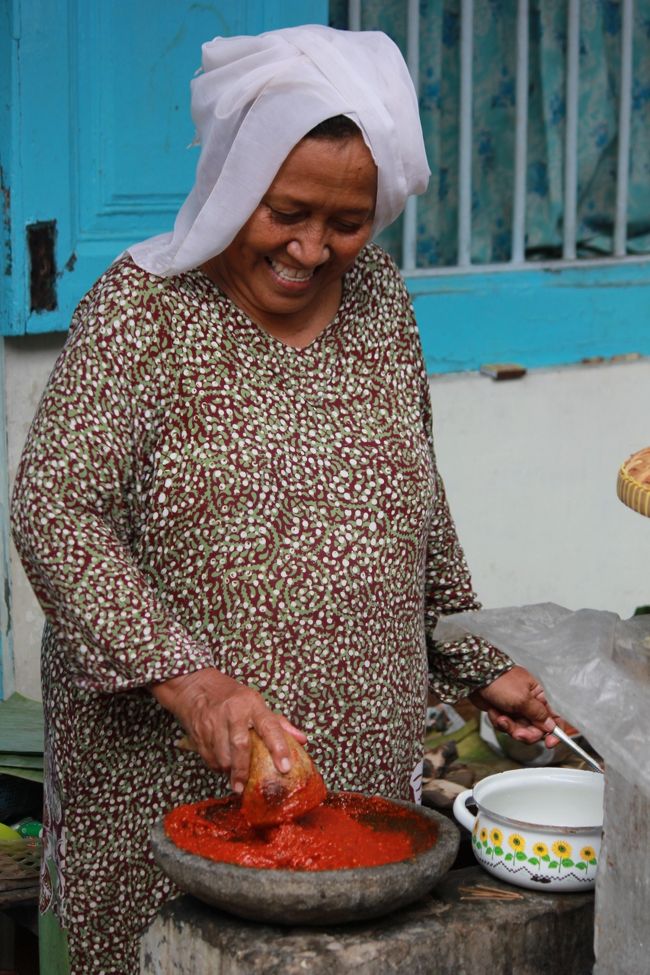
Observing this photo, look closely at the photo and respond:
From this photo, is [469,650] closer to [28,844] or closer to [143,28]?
[28,844]

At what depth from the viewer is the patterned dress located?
2.22 metres

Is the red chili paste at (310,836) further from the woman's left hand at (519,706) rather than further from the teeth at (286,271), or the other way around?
the teeth at (286,271)

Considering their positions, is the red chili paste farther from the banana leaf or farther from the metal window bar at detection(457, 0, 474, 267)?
the metal window bar at detection(457, 0, 474, 267)

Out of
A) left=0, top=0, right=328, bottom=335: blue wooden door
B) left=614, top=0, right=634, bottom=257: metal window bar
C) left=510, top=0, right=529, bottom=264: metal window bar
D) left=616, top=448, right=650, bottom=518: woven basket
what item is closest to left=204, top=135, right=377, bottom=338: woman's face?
left=616, top=448, right=650, bottom=518: woven basket

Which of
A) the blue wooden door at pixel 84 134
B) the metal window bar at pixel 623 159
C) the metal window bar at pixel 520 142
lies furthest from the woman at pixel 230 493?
the metal window bar at pixel 623 159

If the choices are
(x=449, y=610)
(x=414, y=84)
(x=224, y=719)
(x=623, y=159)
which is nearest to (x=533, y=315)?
(x=623, y=159)

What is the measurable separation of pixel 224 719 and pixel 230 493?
14.9 inches

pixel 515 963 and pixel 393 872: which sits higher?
pixel 393 872

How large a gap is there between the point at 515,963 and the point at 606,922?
0.18m

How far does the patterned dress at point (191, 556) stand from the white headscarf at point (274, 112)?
17 centimetres

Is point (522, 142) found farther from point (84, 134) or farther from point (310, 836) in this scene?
point (310, 836)

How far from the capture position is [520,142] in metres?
4.92

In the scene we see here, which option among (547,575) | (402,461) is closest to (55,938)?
(402,461)

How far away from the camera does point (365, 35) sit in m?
2.37
